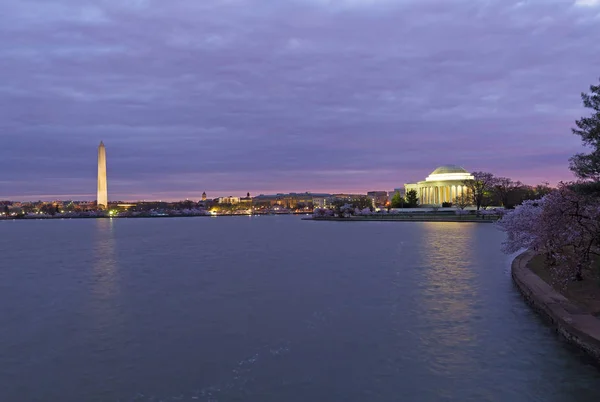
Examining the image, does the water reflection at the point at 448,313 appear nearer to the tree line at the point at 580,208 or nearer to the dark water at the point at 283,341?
the dark water at the point at 283,341

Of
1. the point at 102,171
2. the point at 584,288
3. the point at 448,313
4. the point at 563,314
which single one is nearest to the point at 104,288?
the point at 448,313

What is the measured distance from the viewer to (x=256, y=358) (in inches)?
569

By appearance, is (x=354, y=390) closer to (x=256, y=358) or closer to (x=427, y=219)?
(x=256, y=358)

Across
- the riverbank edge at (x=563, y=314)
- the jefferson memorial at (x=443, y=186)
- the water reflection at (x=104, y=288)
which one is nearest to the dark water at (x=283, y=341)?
the water reflection at (x=104, y=288)

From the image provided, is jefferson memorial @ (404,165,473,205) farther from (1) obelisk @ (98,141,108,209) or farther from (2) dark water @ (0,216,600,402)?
(2) dark water @ (0,216,600,402)

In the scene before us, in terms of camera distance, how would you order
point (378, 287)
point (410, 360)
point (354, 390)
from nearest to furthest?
1. point (354, 390)
2. point (410, 360)
3. point (378, 287)

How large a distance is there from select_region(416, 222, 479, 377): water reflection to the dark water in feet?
0.20

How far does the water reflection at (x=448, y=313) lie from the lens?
14.4 m

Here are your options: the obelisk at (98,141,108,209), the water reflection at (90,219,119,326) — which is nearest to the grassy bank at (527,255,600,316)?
the water reflection at (90,219,119,326)

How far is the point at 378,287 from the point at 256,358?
41.3ft

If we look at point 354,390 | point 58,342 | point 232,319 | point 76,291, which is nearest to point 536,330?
point 354,390

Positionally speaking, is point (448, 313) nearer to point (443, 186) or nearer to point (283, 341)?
→ point (283, 341)

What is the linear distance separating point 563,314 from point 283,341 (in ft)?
27.2

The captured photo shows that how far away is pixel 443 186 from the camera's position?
6703 inches
